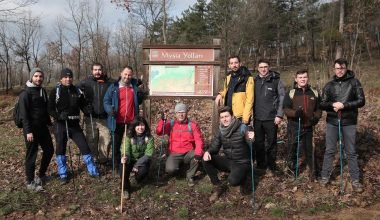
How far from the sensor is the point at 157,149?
9.14 m

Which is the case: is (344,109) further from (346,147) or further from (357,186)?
(357,186)

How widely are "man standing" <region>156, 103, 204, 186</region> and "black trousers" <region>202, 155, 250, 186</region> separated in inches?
15.5

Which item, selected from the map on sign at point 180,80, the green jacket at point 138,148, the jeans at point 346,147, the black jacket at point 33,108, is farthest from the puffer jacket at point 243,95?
the black jacket at point 33,108

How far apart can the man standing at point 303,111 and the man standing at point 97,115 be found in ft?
12.0

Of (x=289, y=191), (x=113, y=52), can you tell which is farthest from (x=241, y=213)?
(x=113, y=52)

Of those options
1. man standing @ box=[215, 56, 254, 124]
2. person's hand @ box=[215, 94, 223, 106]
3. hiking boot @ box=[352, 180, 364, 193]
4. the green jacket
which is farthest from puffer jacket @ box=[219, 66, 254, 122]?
hiking boot @ box=[352, 180, 364, 193]

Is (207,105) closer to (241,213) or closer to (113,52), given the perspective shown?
(241,213)

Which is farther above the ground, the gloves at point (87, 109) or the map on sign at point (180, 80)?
the map on sign at point (180, 80)

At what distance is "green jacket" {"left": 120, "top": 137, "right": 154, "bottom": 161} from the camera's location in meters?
6.85

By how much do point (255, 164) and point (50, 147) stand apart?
419 centimetres

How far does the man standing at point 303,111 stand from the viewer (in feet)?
21.5

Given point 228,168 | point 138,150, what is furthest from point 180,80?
point 228,168

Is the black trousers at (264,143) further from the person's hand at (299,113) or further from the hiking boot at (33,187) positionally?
the hiking boot at (33,187)

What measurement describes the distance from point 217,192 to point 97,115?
116 inches
